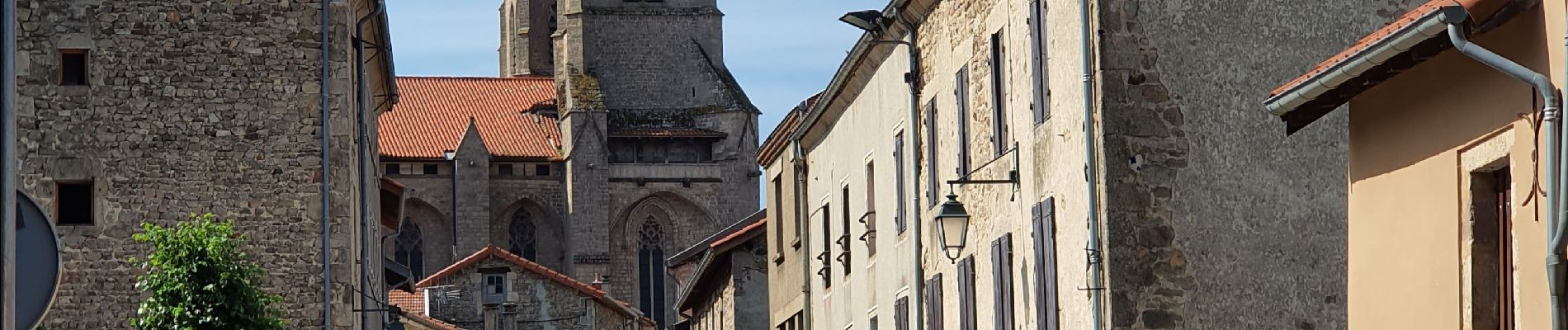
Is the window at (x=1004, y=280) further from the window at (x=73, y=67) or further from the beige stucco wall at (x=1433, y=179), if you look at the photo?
the window at (x=73, y=67)

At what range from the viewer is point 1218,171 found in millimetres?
16016

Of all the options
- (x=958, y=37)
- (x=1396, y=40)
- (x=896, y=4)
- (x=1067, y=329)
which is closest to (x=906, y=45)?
(x=896, y=4)

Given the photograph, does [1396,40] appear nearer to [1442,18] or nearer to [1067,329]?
[1442,18]

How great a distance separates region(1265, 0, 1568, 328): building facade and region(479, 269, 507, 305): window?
44099 millimetres

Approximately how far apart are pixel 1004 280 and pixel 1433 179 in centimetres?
809

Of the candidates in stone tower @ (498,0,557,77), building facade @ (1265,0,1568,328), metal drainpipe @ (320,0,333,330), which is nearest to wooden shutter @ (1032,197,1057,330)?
building facade @ (1265,0,1568,328)

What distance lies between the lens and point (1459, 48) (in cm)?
969

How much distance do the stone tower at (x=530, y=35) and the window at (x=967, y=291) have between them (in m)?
67.2

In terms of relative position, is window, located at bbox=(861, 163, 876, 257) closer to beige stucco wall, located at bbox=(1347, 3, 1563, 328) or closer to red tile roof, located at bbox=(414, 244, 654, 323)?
beige stucco wall, located at bbox=(1347, 3, 1563, 328)

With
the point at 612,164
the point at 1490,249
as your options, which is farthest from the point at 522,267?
the point at 1490,249

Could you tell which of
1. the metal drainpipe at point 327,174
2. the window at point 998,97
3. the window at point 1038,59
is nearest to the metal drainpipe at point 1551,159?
the window at point 1038,59

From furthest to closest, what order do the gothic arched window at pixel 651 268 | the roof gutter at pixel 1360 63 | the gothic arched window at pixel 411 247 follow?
the gothic arched window at pixel 411 247 < the gothic arched window at pixel 651 268 < the roof gutter at pixel 1360 63

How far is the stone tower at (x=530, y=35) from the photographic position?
87.2 metres

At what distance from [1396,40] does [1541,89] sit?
4.31ft
